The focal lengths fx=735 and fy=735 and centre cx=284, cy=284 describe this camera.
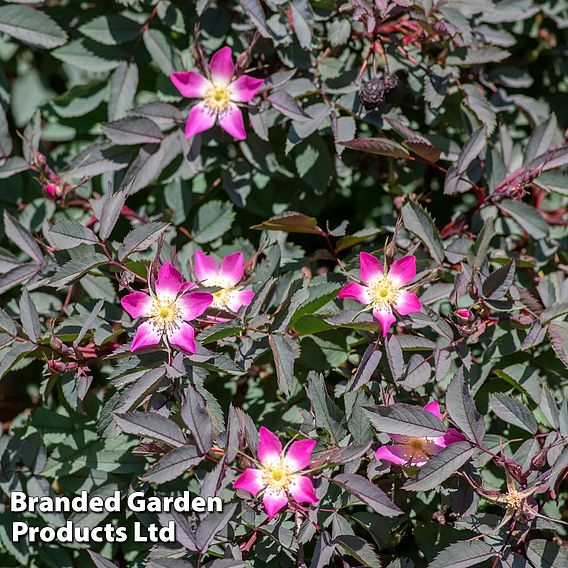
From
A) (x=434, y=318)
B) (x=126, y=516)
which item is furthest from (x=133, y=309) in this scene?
(x=434, y=318)

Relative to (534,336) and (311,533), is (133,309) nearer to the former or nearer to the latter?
(311,533)

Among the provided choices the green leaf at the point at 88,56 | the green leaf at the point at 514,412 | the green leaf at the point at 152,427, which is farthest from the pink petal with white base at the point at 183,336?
the green leaf at the point at 88,56

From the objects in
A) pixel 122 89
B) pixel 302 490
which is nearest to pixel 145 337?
pixel 302 490

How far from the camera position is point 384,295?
53.1 inches

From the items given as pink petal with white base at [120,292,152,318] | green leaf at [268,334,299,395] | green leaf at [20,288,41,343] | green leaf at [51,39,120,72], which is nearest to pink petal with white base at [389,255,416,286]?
green leaf at [268,334,299,395]

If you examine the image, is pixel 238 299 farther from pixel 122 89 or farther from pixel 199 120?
pixel 122 89

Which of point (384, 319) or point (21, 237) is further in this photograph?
point (21, 237)

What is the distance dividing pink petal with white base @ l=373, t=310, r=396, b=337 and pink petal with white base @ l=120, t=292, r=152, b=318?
1.34 feet

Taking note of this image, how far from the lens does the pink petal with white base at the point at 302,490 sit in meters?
1.19

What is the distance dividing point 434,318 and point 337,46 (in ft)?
2.19

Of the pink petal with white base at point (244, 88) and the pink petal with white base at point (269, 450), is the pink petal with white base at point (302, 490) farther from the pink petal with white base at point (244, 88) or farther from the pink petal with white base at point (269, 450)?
the pink petal with white base at point (244, 88)

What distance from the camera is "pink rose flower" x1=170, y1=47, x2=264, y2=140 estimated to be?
60.1 inches

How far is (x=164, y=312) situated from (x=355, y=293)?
1.14 feet

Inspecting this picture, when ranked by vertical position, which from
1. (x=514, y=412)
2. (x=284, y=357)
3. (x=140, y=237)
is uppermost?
(x=140, y=237)
